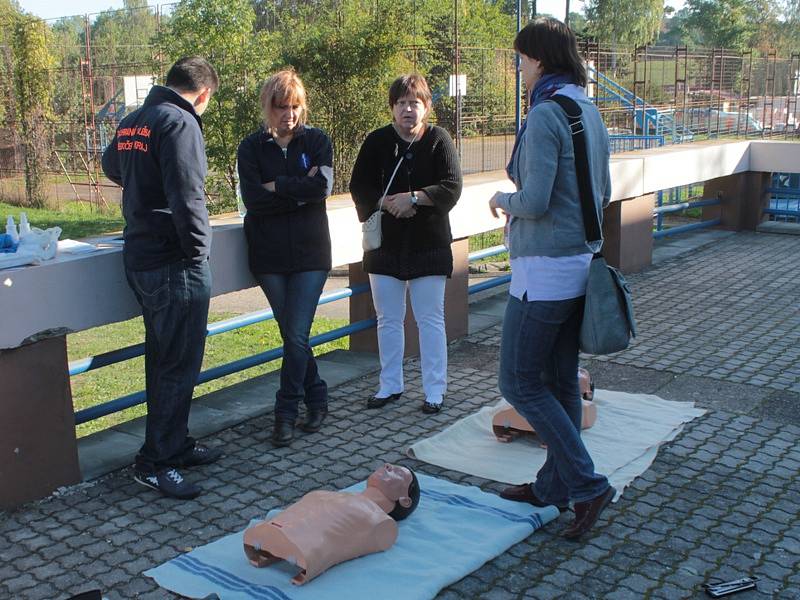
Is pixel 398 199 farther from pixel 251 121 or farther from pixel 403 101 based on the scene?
pixel 251 121

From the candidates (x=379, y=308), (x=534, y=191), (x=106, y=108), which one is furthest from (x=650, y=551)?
(x=106, y=108)

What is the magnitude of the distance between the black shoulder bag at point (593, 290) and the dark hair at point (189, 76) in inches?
66.1

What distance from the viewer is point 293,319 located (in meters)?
4.91

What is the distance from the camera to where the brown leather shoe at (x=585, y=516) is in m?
3.73

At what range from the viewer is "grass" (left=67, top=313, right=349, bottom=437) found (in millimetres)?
8094

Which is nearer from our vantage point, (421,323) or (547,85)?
(547,85)

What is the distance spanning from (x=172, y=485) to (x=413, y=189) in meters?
2.13

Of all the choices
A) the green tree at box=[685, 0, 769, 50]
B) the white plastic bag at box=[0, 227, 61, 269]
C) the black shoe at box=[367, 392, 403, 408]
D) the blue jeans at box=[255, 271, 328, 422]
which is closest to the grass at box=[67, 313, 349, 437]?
the black shoe at box=[367, 392, 403, 408]

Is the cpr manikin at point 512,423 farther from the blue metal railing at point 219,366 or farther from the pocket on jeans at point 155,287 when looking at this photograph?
the pocket on jeans at point 155,287

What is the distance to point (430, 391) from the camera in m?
5.43

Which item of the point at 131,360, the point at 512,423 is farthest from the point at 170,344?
the point at 131,360

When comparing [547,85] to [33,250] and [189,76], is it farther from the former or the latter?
[33,250]

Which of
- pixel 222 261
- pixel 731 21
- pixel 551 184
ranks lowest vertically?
pixel 222 261

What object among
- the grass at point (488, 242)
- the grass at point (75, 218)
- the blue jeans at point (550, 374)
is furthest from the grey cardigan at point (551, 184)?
the grass at point (75, 218)
